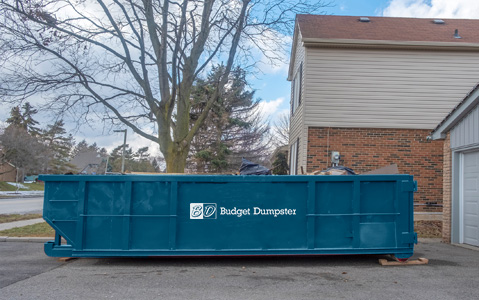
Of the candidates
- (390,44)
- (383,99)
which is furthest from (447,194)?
(390,44)

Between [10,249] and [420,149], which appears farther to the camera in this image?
[420,149]

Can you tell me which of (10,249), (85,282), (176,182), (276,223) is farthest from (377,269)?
(10,249)

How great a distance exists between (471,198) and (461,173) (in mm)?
692

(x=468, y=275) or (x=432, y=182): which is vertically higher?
(x=432, y=182)

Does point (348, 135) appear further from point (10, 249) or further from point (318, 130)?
point (10, 249)

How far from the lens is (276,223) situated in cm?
696

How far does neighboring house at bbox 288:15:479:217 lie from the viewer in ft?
40.5

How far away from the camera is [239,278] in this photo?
6.14 m

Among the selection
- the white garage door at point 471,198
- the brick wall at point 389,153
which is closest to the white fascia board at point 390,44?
the brick wall at point 389,153

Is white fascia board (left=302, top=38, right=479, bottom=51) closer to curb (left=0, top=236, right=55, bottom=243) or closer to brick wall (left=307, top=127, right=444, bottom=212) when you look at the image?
brick wall (left=307, top=127, right=444, bottom=212)

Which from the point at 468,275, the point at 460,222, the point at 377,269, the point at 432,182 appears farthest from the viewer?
the point at 432,182

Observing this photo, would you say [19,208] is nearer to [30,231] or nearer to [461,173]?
[30,231]

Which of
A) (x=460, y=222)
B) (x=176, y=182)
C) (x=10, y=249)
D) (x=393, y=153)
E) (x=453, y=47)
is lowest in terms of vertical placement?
(x=10, y=249)

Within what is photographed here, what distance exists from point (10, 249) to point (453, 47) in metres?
13.3
